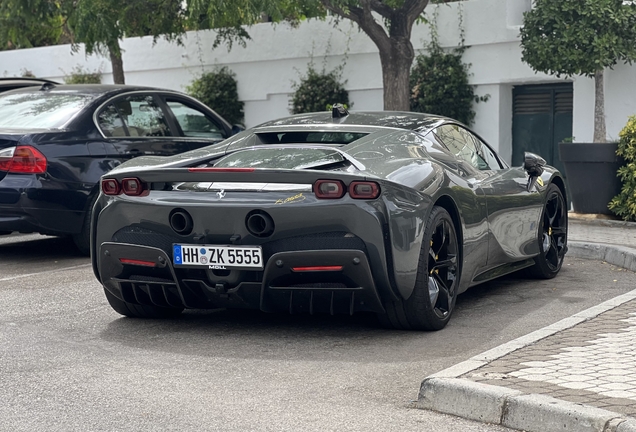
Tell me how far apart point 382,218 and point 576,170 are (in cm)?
Answer: 705

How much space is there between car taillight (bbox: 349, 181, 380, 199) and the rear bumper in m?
0.31

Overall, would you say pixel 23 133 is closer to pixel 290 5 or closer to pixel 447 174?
pixel 447 174

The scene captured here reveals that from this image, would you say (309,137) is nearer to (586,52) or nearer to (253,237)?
(253,237)

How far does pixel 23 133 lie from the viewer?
9.02 metres

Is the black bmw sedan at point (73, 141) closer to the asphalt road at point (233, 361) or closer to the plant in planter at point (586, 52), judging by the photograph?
the asphalt road at point (233, 361)

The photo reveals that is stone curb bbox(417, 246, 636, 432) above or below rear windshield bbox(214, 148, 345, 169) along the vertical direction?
below

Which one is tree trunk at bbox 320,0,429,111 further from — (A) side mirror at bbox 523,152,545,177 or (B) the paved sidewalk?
(B) the paved sidewalk

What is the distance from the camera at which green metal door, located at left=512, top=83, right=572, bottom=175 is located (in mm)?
14664

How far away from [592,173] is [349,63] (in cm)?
602

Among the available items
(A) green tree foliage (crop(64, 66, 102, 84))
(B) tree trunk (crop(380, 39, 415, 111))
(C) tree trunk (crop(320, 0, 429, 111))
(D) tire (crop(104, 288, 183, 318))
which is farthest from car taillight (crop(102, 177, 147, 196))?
(A) green tree foliage (crop(64, 66, 102, 84))

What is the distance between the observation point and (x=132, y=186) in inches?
239

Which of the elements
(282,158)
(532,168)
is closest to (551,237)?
(532,168)

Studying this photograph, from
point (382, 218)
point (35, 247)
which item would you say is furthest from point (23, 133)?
point (382, 218)

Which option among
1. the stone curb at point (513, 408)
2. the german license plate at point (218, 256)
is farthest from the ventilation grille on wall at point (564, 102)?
the stone curb at point (513, 408)
